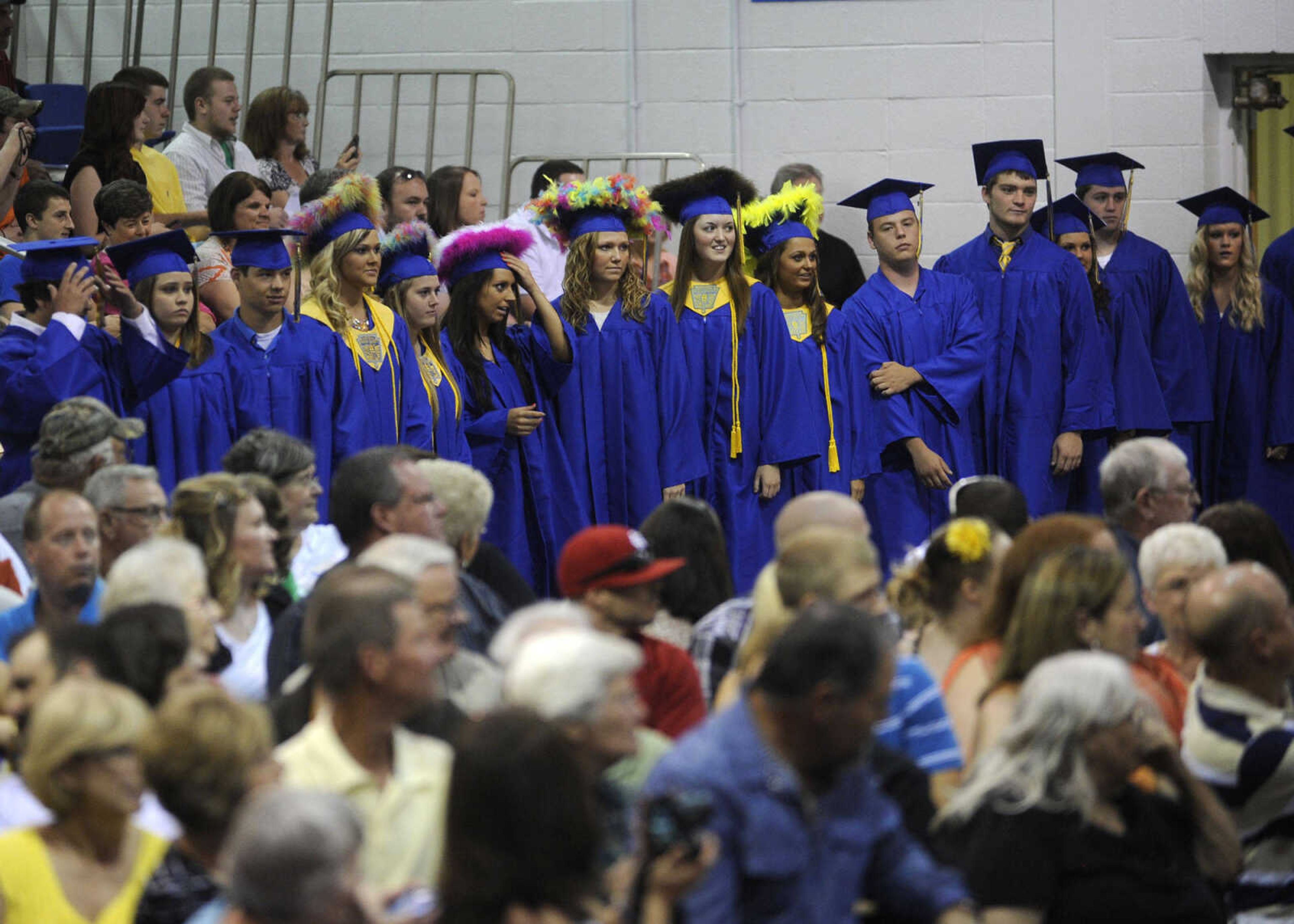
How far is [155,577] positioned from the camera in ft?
11.5

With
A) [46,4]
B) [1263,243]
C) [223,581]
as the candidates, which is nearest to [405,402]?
[223,581]

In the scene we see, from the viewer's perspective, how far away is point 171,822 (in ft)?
9.95

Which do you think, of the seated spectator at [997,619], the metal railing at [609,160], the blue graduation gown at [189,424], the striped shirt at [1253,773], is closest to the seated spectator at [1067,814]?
the seated spectator at [997,619]

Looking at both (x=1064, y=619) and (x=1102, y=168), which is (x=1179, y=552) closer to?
(x=1064, y=619)

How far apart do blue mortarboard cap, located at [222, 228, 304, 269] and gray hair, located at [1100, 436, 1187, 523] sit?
2.77m

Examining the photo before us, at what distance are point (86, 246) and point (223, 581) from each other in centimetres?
233

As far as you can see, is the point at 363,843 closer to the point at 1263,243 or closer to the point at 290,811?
the point at 290,811

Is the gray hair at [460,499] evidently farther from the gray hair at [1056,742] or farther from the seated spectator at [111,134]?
the seated spectator at [111,134]

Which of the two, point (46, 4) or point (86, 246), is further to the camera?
point (46, 4)

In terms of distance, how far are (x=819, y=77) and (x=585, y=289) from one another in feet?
8.68

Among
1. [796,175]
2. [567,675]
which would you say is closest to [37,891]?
[567,675]

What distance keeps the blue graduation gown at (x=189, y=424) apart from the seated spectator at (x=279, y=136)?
7.52ft

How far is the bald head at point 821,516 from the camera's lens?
13.8ft

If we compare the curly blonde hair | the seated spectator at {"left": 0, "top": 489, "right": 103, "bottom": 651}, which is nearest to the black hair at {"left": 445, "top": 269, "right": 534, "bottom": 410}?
the curly blonde hair
